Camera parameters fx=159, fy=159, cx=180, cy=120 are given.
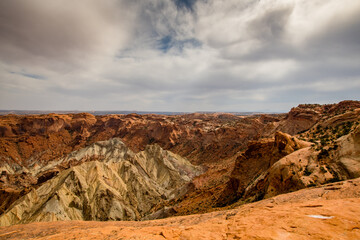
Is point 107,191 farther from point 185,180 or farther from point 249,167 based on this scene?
point 249,167

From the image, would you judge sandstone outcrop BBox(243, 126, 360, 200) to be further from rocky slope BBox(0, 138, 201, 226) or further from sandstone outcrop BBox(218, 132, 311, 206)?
rocky slope BBox(0, 138, 201, 226)

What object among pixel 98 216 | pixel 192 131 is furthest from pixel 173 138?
pixel 98 216

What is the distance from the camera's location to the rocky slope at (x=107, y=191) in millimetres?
31422

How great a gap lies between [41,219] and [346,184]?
1658 inches

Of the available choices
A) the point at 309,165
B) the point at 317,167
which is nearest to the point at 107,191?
the point at 309,165

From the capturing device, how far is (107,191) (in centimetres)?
3791

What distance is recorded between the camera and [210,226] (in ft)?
24.1

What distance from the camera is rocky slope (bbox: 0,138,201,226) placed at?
103 feet

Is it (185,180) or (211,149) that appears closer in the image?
(185,180)

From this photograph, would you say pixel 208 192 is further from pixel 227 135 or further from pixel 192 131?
pixel 192 131

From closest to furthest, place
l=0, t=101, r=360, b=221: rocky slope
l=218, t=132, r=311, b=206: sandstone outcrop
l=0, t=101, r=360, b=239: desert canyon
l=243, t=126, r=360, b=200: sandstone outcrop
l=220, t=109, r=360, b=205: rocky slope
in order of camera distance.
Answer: l=0, t=101, r=360, b=239: desert canyon < l=243, t=126, r=360, b=200: sandstone outcrop < l=220, t=109, r=360, b=205: rocky slope < l=0, t=101, r=360, b=221: rocky slope < l=218, t=132, r=311, b=206: sandstone outcrop

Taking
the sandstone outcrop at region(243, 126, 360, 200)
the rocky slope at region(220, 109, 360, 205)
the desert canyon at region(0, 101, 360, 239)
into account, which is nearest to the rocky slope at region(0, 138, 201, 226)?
the desert canyon at region(0, 101, 360, 239)

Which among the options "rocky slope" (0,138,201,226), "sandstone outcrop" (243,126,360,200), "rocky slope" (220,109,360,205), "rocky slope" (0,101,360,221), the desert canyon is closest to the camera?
the desert canyon

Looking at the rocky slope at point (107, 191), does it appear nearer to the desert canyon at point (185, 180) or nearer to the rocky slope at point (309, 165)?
the desert canyon at point (185, 180)
